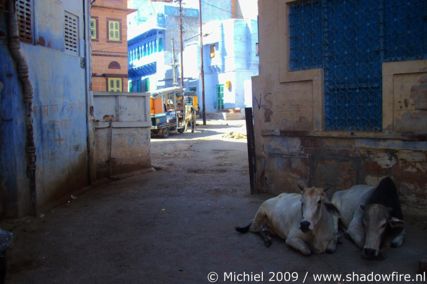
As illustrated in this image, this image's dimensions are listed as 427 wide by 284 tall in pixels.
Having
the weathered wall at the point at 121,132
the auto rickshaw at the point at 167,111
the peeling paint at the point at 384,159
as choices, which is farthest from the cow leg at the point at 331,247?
the auto rickshaw at the point at 167,111

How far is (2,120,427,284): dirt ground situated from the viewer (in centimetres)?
493

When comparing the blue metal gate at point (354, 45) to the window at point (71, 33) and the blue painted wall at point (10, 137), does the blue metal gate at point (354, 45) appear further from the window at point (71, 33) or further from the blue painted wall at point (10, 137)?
the blue painted wall at point (10, 137)

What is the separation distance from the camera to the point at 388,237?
17.3 ft

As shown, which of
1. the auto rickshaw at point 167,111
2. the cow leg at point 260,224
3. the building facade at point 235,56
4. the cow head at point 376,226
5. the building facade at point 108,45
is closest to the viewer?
the cow head at point 376,226

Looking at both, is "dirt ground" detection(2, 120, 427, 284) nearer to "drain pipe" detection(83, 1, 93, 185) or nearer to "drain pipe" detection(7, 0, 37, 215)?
"drain pipe" detection(7, 0, 37, 215)

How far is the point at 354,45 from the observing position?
7086 millimetres

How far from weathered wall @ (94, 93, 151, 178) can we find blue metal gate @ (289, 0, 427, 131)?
194 inches

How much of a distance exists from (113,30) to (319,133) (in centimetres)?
Answer: 2765

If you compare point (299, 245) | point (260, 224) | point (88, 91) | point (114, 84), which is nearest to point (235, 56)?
point (114, 84)

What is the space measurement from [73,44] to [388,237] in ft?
22.2

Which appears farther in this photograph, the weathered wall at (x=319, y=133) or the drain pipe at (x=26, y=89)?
the drain pipe at (x=26, y=89)

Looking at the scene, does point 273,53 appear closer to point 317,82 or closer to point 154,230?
point 317,82

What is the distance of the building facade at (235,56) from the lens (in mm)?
41000

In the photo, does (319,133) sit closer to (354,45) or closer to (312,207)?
(354,45)
